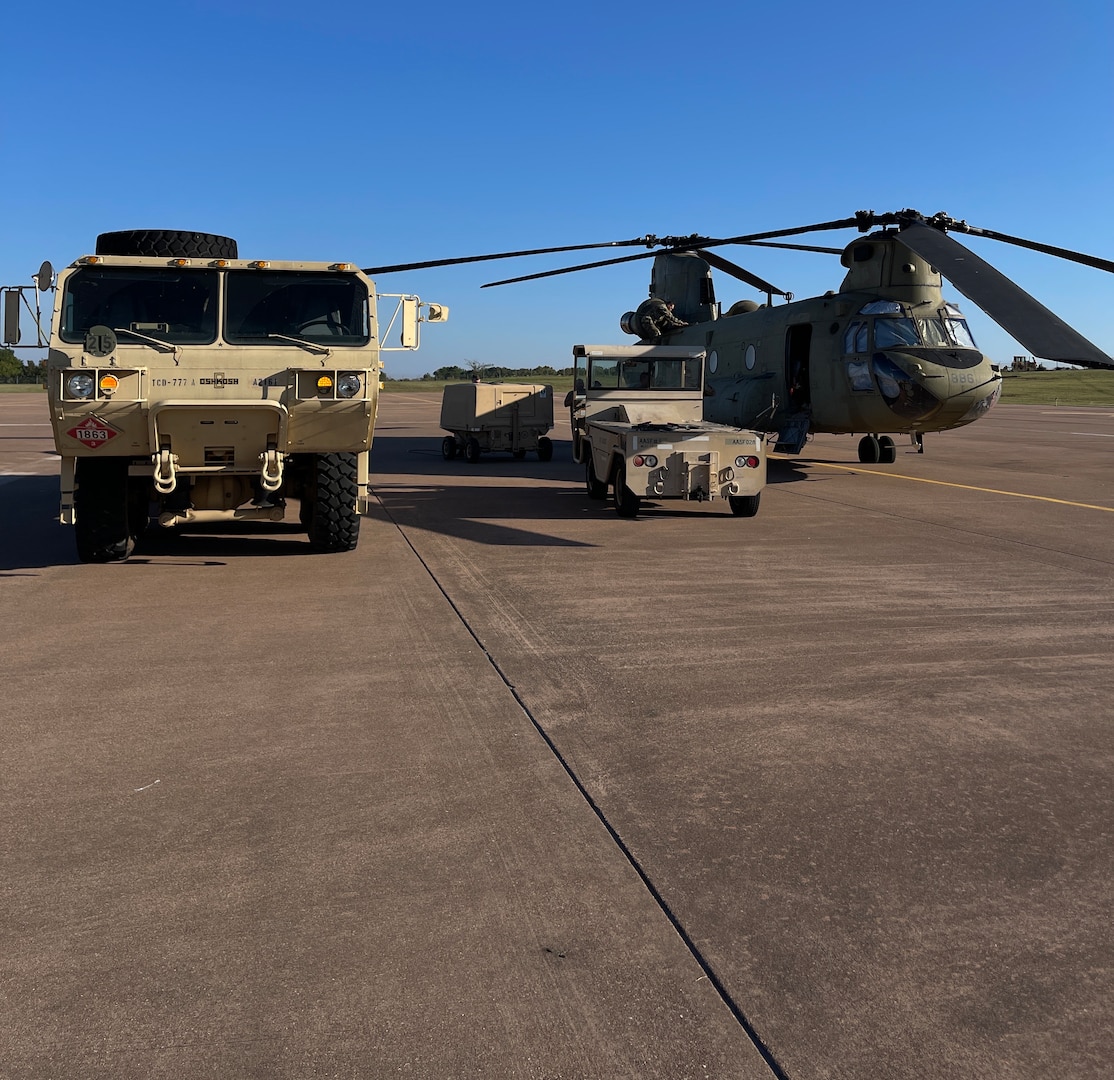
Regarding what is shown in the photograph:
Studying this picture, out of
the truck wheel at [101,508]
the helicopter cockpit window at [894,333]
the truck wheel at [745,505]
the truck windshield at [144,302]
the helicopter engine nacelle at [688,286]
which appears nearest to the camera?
the truck windshield at [144,302]

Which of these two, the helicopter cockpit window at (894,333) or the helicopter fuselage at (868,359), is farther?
the helicopter cockpit window at (894,333)

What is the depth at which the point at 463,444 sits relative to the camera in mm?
21609

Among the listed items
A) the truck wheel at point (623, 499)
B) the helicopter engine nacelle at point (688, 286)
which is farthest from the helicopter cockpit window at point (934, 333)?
the helicopter engine nacelle at point (688, 286)

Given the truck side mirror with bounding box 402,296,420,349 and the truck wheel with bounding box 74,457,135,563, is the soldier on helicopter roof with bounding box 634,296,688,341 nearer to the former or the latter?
the truck side mirror with bounding box 402,296,420,349

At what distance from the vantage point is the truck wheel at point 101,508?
8773 mm

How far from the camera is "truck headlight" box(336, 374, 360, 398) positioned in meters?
8.62

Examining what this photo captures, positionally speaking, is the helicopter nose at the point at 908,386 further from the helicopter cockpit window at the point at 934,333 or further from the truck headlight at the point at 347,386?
the truck headlight at the point at 347,386

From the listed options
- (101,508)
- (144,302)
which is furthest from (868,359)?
(101,508)

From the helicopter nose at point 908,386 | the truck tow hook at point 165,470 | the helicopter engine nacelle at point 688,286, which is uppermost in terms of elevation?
the helicopter engine nacelle at point 688,286

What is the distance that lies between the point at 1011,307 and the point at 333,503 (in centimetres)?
631

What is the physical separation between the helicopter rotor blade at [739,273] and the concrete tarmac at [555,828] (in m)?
11.2

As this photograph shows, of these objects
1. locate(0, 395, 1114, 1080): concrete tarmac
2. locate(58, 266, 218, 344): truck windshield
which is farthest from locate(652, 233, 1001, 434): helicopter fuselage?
locate(58, 266, 218, 344): truck windshield

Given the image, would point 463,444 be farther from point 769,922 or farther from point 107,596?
point 769,922

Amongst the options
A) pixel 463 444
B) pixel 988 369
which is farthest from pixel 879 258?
pixel 463 444
